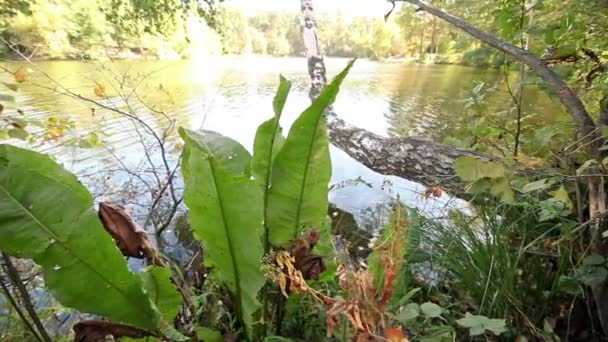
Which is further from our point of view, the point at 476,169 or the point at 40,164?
the point at 476,169

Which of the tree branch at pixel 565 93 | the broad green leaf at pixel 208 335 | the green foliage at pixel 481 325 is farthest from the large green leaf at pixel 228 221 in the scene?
the tree branch at pixel 565 93

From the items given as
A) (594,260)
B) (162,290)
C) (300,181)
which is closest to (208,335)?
(162,290)

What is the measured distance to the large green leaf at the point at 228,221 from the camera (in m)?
0.55

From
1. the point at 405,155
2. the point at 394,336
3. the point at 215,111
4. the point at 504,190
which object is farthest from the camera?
the point at 215,111

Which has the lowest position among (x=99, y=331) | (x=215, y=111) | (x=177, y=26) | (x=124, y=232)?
(x=215, y=111)

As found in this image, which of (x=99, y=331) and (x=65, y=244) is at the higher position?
(x=65, y=244)

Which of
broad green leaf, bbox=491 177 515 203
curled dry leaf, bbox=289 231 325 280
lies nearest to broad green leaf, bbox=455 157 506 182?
broad green leaf, bbox=491 177 515 203

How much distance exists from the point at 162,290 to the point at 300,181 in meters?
0.32

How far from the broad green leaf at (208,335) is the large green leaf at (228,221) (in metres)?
0.06

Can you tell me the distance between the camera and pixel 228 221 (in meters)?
0.58

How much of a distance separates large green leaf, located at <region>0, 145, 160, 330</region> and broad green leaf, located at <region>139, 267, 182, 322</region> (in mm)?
42

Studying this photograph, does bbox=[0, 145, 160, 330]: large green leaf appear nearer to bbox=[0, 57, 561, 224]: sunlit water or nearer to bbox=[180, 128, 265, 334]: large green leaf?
bbox=[180, 128, 265, 334]: large green leaf

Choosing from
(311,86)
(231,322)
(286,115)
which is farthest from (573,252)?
(286,115)

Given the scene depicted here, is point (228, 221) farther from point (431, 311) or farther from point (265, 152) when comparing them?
point (431, 311)
